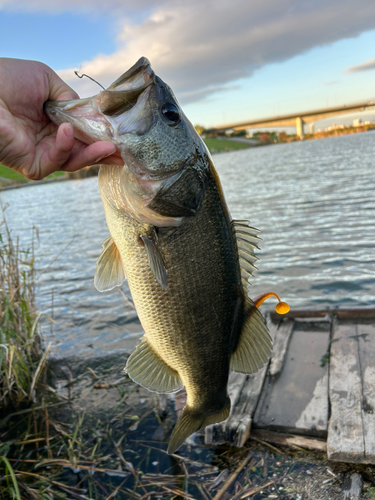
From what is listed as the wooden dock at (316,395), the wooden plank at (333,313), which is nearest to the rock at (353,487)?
the wooden dock at (316,395)

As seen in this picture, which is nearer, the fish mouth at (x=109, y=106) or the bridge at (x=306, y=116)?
the fish mouth at (x=109, y=106)

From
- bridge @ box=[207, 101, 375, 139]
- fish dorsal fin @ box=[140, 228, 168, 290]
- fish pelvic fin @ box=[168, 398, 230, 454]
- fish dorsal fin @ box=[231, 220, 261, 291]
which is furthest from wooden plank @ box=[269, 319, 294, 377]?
bridge @ box=[207, 101, 375, 139]

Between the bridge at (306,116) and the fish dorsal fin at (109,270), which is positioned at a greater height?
the bridge at (306,116)

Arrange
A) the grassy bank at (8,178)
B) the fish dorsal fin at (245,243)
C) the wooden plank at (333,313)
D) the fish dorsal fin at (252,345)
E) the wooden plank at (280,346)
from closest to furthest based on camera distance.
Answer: the fish dorsal fin at (245,243), the fish dorsal fin at (252,345), the wooden plank at (280,346), the wooden plank at (333,313), the grassy bank at (8,178)

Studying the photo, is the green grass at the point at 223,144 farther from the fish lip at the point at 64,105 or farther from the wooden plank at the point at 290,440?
the fish lip at the point at 64,105

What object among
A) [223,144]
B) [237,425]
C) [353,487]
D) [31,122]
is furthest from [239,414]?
[223,144]

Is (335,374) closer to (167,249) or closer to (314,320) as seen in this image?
(314,320)

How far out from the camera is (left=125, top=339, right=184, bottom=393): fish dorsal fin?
2521 millimetres

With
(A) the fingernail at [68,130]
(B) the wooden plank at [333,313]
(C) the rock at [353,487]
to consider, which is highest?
(A) the fingernail at [68,130]

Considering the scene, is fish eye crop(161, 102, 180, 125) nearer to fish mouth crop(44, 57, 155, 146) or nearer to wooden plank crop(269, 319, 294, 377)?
fish mouth crop(44, 57, 155, 146)

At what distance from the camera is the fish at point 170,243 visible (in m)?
1.89

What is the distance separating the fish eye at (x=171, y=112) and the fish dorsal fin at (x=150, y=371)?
4.42 feet

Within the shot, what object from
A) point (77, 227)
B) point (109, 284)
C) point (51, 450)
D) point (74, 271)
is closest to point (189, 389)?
point (109, 284)

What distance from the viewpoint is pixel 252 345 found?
8.34 ft
